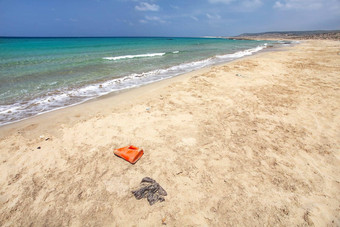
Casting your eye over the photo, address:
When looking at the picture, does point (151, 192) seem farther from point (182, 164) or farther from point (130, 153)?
point (130, 153)

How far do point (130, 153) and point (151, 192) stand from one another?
35.9 inches

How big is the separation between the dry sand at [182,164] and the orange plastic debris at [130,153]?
0.28 ft

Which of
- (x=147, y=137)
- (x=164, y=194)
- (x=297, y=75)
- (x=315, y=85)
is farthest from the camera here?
(x=297, y=75)

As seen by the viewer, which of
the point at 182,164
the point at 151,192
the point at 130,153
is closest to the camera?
the point at 151,192

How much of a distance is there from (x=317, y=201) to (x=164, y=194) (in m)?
2.18

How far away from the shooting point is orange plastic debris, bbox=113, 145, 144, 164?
9.55 ft

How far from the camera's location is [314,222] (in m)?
1.98

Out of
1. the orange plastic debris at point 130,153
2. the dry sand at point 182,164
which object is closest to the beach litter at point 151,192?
the dry sand at point 182,164

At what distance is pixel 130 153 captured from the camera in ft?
9.86

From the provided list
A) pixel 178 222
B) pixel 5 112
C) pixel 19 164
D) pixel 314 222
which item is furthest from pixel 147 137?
pixel 5 112

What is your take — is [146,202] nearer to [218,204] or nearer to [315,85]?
[218,204]

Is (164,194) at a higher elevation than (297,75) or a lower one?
lower

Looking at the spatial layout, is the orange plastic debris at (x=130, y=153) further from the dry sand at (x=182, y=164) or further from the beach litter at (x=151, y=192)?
the beach litter at (x=151, y=192)

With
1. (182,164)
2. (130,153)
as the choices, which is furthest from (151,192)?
(130,153)
